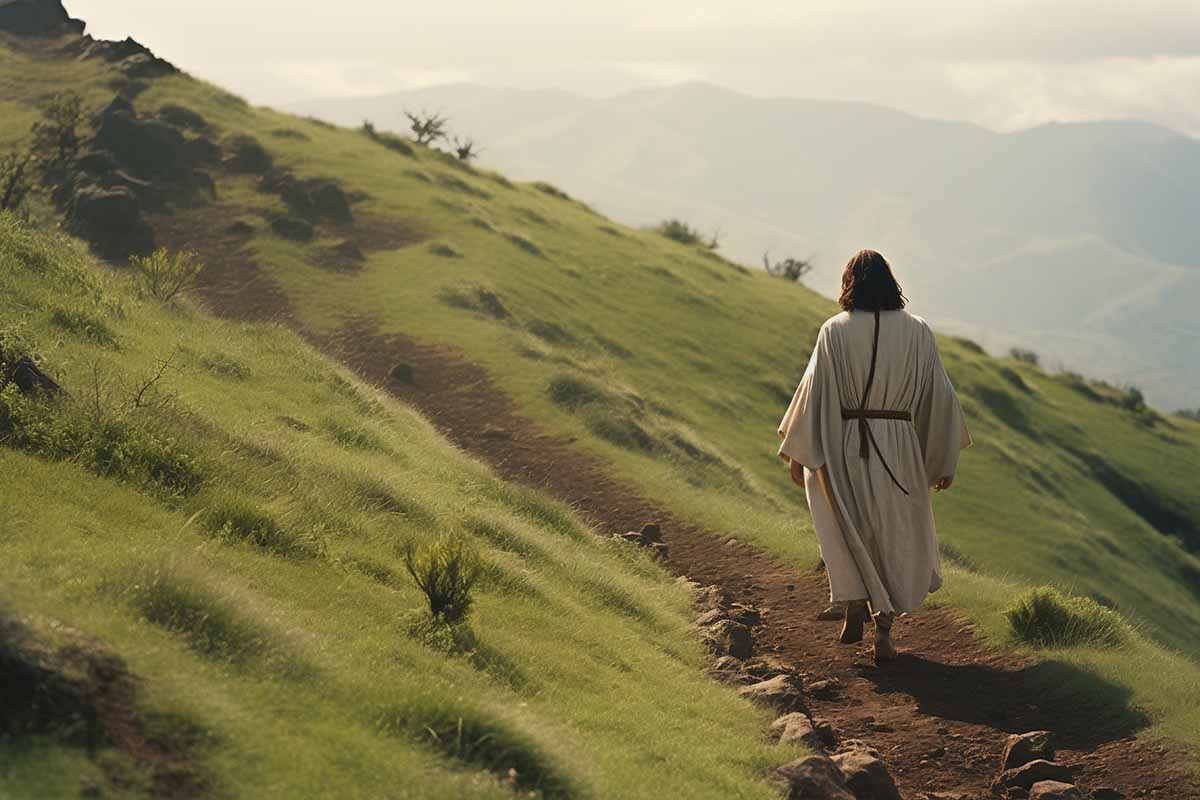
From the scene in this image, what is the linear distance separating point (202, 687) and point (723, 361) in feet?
101

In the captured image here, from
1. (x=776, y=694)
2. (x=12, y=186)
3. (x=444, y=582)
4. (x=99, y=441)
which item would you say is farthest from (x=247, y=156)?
(x=776, y=694)

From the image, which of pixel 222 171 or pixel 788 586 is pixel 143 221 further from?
pixel 788 586

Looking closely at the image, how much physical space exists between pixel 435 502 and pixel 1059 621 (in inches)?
236

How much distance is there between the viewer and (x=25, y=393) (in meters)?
9.05

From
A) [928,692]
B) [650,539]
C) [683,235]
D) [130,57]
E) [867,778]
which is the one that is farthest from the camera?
[683,235]

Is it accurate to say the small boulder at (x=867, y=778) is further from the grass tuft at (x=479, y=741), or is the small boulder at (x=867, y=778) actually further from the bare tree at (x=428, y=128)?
the bare tree at (x=428, y=128)

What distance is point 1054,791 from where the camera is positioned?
7.40 meters

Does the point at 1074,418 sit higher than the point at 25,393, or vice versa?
the point at 1074,418

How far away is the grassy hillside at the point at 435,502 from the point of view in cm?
603

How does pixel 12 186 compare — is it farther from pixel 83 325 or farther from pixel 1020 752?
pixel 1020 752

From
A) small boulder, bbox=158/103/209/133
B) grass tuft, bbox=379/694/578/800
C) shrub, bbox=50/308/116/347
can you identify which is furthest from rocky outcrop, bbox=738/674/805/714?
small boulder, bbox=158/103/209/133

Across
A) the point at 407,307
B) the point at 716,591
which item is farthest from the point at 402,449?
the point at 407,307

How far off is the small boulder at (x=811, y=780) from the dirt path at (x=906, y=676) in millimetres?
1147

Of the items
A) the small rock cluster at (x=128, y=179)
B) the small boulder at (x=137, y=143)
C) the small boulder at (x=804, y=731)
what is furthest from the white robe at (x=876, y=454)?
the small boulder at (x=137, y=143)
